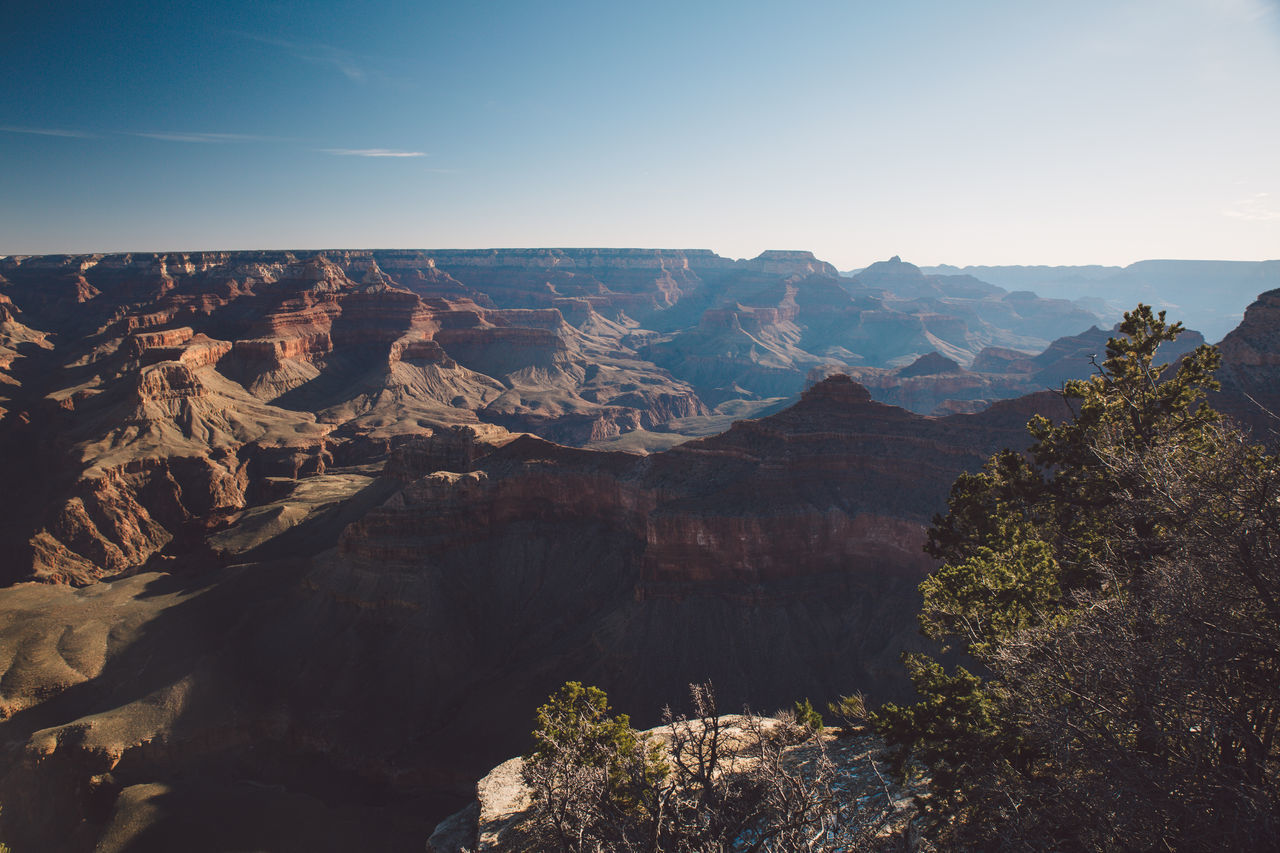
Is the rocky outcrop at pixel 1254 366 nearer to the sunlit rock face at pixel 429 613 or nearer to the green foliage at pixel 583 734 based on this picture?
the sunlit rock face at pixel 429 613

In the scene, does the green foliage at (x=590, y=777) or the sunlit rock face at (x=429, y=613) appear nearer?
the green foliage at (x=590, y=777)

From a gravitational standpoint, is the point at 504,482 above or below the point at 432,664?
above

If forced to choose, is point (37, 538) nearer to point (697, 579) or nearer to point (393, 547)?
point (393, 547)

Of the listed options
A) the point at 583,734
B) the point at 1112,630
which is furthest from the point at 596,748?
the point at 1112,630

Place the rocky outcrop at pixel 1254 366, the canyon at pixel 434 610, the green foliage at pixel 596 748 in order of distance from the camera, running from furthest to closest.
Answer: the rocky outcrop at pixel 1254 366 < the canyon at pixel 434 610 < the green foliage at pixel 596 748

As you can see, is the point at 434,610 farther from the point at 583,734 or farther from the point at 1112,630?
the point at 1112,630

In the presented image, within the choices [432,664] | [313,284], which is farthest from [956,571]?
[313,284]

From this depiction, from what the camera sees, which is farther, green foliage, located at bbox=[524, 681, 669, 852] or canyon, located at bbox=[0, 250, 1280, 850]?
canyon, located at bbox=[0, 250, 1280, 850]

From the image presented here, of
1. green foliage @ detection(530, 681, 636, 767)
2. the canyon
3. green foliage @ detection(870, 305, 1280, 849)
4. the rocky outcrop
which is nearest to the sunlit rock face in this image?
the canyon

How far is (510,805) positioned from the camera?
29859mm

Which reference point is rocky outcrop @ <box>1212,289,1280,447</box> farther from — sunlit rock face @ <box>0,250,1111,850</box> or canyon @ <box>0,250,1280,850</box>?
sunlit rock face @ <box>0,250,1111,850</box>

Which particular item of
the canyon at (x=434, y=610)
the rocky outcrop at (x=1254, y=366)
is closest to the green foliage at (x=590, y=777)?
the canyon at (x=434, y=610)

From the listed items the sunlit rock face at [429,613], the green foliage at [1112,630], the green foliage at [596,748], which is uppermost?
the green foliage at [1112,630]

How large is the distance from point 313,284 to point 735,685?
17737 centimetres
